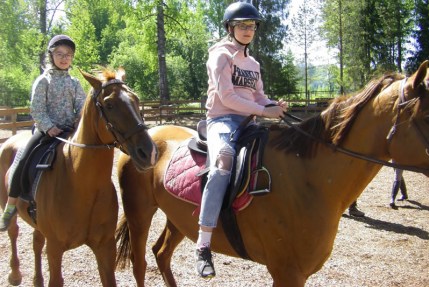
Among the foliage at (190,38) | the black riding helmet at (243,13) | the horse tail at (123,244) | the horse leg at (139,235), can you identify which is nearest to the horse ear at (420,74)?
the black riding helmet at (243,13)

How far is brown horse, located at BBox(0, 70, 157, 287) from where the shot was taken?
3.12m

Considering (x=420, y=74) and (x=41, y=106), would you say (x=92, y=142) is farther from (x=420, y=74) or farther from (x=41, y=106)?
(x=420, y=74)

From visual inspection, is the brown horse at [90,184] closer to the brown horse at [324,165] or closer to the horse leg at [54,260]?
the horse leg at [54,260]

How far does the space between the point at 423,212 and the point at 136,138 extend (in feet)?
22.6

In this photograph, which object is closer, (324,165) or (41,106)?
(324,165)

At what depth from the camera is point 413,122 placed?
2.44 metres

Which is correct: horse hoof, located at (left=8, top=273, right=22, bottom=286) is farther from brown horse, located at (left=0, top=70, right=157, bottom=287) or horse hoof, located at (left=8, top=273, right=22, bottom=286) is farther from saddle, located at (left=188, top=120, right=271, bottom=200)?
saddle, located at (left=188, top=120, right=271, bottom=200)

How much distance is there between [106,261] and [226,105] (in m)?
1.80

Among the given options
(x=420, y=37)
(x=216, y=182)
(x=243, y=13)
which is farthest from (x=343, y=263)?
(x=420, y=37)

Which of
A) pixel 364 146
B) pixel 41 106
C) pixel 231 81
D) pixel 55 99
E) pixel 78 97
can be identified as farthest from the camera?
pixel 78 97

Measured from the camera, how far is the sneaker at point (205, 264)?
289cm

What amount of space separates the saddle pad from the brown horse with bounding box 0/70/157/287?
0.55m

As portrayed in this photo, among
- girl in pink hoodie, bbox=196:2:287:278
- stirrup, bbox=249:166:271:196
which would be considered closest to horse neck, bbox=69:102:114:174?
girl in pink hoodie, bbox=196:2:287:278

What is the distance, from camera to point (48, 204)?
3584 mm
